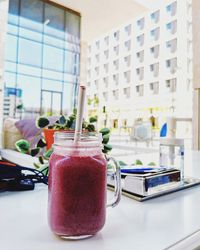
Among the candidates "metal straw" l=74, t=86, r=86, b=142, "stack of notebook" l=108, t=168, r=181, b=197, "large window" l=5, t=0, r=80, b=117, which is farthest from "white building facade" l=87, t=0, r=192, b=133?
"metal straw" l=74, t=86, r=86, b=142

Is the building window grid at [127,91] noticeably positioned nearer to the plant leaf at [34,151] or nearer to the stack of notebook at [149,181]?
the plant leaf at [34,151]

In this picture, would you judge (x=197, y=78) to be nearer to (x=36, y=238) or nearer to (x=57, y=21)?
(x=36, y=238)

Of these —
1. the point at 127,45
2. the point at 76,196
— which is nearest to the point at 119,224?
the point at 76,196

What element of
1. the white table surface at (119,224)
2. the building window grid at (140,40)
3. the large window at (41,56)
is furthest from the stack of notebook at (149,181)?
the building window grid at (140,40)

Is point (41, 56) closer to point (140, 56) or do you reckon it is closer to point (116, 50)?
point (140, 56)

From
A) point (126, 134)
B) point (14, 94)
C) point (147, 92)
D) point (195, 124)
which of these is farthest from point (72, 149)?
point (147, 92)

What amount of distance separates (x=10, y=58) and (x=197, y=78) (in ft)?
15.7

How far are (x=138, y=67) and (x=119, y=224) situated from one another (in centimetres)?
1171

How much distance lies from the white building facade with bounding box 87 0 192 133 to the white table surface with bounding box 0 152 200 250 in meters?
8.74

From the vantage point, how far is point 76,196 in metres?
0.26

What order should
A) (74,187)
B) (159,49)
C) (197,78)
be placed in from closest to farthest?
(74,187)
(197,78)
(159,49)

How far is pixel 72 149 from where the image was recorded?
280 millimetres

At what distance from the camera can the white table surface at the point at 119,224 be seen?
26 cm

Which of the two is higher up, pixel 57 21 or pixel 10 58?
pixel 57 21
